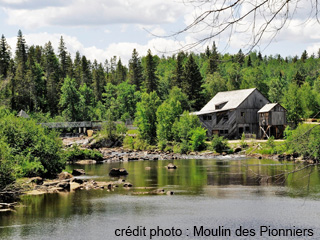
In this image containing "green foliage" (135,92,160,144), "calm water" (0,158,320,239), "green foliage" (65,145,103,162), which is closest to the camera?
"calm water" (0,158,320,239)

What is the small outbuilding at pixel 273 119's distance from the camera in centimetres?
7781

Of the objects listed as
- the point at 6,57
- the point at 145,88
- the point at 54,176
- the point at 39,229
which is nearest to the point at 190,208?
the point at 39,229

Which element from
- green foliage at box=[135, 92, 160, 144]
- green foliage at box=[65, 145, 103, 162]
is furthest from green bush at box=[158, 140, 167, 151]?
green foliage at box=[65, 145, 103, 162]

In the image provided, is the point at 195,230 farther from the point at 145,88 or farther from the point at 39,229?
the point at 145,88

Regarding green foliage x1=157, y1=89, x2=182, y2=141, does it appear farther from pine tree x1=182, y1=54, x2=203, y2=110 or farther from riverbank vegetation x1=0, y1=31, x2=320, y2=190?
pine tree x1=182, y1=54, x2=203, y2=110

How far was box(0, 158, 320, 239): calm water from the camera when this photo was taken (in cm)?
2317

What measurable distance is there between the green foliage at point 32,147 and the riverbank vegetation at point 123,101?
0.09 m

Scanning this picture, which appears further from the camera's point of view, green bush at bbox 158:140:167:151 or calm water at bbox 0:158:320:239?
green bush at bbox 158:140:167:151

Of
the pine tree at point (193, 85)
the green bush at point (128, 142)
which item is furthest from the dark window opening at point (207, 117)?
the pine tree at point (193, 85)

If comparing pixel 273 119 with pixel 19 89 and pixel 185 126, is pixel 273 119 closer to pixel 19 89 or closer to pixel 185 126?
pixel 185 126

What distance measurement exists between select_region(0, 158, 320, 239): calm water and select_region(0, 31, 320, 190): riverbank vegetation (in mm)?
6611

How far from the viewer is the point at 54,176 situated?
146ft

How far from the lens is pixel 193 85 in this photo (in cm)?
10612

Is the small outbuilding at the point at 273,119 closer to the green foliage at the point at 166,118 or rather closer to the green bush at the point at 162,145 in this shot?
the green foliage at the point at 166,118
